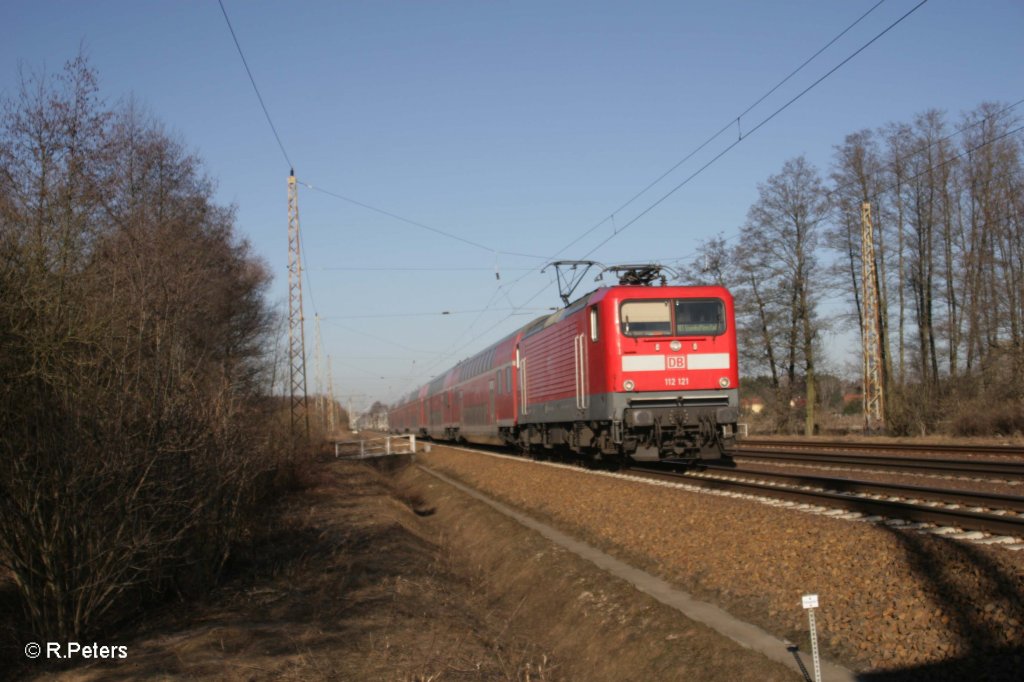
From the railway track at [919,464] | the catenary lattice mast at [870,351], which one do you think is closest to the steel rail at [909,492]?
the railway track at [919,464]

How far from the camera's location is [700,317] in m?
17.1

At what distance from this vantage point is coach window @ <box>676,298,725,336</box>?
1694 cm

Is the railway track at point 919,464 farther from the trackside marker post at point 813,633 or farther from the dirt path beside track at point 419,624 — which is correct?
the trackside marker post at point 813,633

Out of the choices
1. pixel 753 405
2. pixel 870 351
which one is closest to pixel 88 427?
pixel 870 351

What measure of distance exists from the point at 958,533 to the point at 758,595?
2.53 meters

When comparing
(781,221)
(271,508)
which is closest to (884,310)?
(781,221)

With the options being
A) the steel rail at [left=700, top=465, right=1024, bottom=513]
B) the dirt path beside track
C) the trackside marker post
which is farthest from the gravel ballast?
the steel rail at [left=700, top=465, right=1024, bottom=513]

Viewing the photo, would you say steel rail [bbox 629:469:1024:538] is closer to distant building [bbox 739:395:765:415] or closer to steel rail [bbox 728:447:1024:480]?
steel rail [bbox 728:447:1024:480]

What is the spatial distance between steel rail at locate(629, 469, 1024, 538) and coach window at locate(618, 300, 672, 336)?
3366 millimetres

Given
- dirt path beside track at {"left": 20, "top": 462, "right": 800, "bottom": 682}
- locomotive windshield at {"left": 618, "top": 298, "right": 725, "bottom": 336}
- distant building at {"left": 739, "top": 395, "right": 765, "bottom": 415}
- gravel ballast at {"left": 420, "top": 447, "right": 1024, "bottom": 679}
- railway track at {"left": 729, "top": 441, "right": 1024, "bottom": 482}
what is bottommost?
dirt path beside track at {"left": 20, "top": 462, "right": 800, "bottom": 682}

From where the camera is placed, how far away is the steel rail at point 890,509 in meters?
8.31

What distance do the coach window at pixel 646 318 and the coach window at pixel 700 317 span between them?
25 centimetres

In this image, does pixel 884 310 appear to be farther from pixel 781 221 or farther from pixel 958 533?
pixel 958 533

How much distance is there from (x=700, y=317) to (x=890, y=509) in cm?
770
